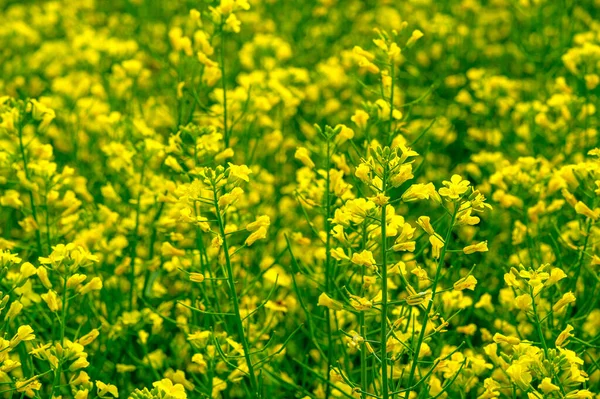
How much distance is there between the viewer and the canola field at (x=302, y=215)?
2.61 meters

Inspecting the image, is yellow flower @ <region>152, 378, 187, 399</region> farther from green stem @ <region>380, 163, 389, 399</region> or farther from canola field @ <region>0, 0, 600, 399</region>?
green stem @ <region>380, 163, 389, 399</region>

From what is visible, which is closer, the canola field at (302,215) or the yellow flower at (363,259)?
the yellow flower at (363,259)

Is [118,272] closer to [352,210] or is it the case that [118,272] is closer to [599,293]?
[352,210]

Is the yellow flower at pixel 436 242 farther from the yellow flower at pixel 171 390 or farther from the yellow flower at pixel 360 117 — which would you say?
the yellow flower at pixel 360 117

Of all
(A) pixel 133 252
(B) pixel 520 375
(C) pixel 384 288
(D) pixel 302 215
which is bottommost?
(D) pixel 302 215

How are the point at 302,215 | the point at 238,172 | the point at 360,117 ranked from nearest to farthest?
the point at 238,172 < the point at 360,117 < the point at 302,215

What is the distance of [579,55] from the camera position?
4355 millimetres

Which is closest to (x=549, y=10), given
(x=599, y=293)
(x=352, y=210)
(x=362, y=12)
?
(x=362, y=12)

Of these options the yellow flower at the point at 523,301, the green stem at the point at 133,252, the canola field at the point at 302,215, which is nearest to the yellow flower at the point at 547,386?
the canola field at the point at 302,215

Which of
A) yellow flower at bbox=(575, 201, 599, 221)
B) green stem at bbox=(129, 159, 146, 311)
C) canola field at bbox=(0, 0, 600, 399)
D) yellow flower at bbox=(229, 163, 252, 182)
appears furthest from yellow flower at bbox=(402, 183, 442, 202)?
green stem at bbox=(129, 159, 146, 311)

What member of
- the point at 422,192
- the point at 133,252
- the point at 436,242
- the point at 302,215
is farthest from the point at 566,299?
the point at 302,215

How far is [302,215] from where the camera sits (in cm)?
431

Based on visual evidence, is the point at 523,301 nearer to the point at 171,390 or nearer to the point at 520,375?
the point at 520,375

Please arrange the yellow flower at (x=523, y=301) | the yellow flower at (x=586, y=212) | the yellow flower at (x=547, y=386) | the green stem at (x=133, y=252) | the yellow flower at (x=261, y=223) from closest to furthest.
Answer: the yellow flower at (x=547, y=386)
the yellow flower at (x=523, y=301)
the yellow flower at (x=261, y=223)
the yellow flower at (x=586, y=212)
the green stem at (x=133, y=252)
